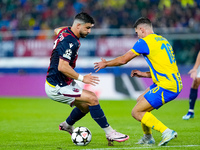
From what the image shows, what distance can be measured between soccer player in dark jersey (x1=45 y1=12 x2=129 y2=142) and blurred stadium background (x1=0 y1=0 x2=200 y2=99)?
8855 mm

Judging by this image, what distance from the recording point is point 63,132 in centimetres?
890

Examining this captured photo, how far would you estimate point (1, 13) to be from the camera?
24.2 metres

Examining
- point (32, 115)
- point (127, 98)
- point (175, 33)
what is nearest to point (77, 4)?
point (175, 33)

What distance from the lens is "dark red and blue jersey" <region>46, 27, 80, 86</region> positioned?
6.83 meters

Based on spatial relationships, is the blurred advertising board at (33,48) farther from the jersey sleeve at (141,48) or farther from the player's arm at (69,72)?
the jersey sleeve at (141,48)

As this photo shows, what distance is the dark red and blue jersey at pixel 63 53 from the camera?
6828mm

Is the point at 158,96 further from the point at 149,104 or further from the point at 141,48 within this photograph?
the point at 141,48

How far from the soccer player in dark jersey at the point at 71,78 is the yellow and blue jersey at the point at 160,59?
0.98 m

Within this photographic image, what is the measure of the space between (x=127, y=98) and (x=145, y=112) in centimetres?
971

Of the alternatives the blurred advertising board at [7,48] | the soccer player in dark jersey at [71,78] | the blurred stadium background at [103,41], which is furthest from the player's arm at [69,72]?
the blurred advertising board at [7,48]

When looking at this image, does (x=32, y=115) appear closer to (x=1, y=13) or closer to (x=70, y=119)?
(x=70, y=119)

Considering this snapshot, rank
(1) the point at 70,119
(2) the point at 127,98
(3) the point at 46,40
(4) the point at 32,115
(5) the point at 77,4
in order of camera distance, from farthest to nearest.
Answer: (5) the point at 77,4, (3) the point at 46,40, (2) the point at 127,98, (4) the point at 32,115, (1) the point at 70,119

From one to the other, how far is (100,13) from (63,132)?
13.4 meters

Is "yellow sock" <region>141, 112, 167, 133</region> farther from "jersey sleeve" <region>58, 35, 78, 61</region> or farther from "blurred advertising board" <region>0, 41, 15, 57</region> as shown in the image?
"blurred advertising board" <region>0, 41, 15, 57</region>
